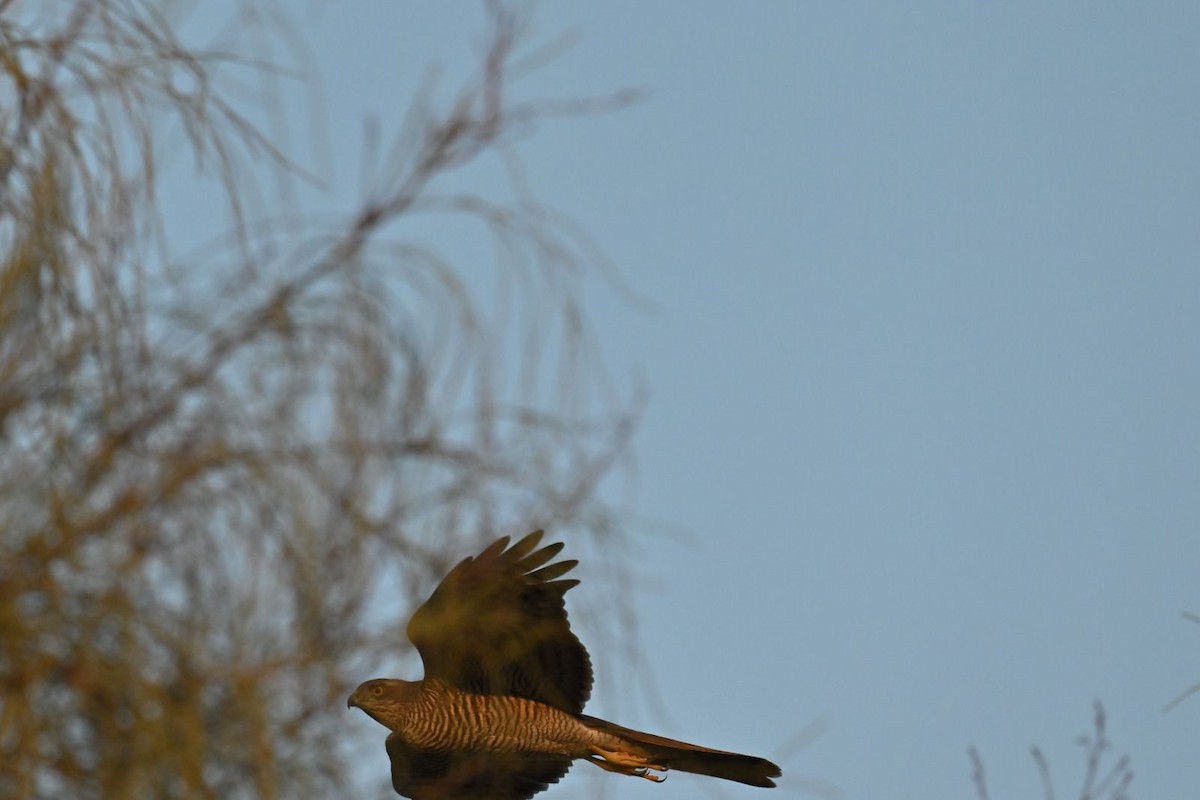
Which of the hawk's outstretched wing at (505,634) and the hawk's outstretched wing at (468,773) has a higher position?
the hawk's outstretched wing at (505,634)

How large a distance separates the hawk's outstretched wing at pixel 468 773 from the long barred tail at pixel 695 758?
0.01 meters

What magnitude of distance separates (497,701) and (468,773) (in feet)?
0.06

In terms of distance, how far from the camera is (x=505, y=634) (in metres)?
0.34

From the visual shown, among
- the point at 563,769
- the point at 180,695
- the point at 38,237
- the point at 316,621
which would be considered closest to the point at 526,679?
the point at 563,769

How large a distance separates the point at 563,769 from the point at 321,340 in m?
1.85

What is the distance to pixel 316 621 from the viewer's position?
1824 millimetres

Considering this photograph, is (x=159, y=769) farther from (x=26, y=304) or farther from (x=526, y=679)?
(x=526, y=679)

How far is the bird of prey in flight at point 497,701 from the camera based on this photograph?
0.32 m

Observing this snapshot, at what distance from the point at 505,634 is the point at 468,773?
0.11ft

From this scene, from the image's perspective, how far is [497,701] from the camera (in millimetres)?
328

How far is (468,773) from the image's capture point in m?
0.32

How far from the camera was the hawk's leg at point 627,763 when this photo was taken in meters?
0.31

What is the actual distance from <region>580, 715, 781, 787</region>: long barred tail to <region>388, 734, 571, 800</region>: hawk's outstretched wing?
1 cm

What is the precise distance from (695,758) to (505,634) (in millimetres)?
55
